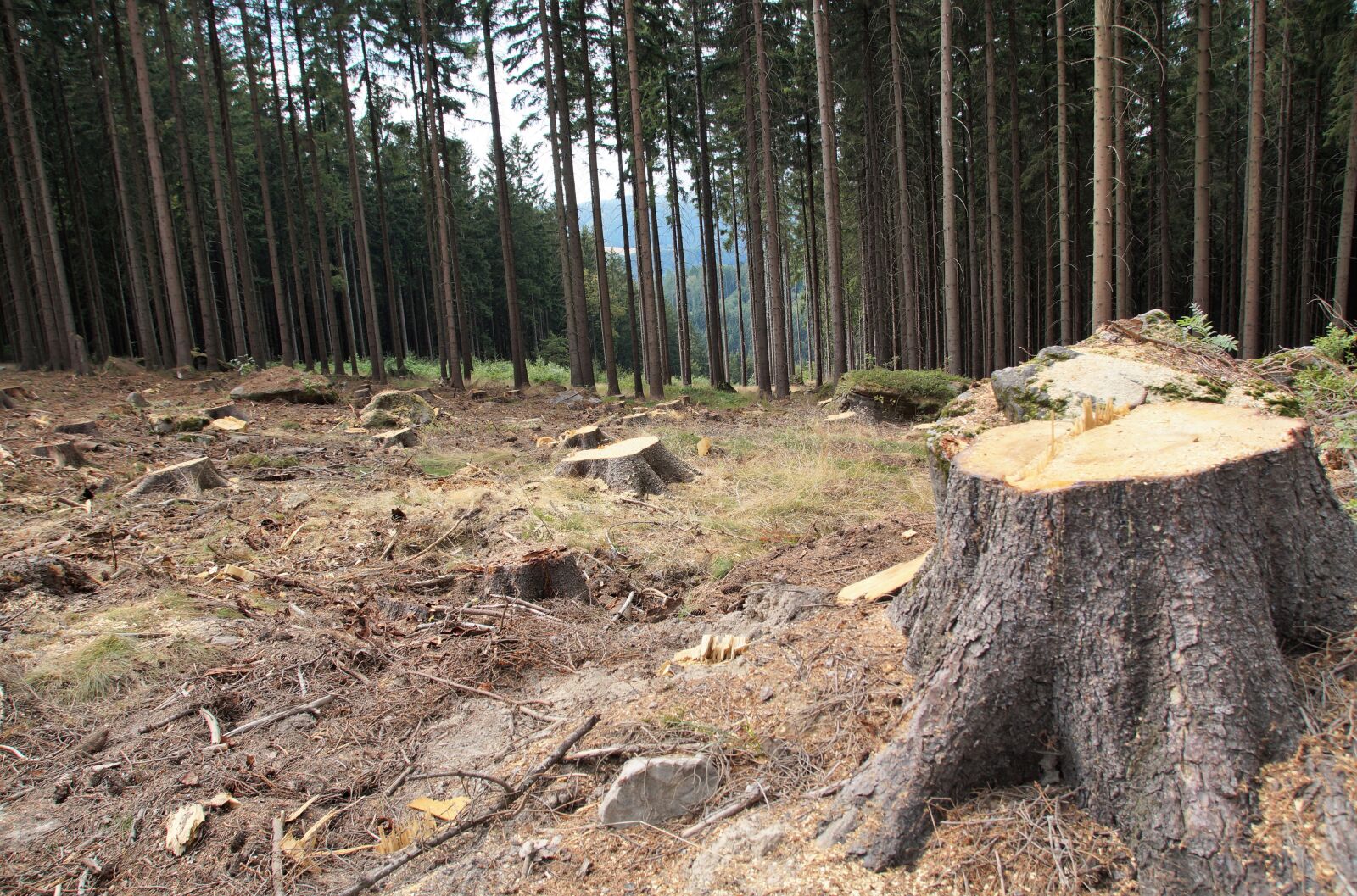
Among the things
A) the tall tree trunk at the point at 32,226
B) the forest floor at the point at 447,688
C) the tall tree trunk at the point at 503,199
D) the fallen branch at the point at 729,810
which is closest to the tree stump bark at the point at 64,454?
the forest floor at the point at 447,688

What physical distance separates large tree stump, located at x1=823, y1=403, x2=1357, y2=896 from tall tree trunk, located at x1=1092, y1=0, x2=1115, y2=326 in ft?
28.3

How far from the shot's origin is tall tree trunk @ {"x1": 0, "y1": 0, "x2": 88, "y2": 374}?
16.3 meters

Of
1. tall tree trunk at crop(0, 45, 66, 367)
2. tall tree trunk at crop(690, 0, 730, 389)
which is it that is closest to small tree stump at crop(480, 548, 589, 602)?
tall tree trunk at crop(690, 0, 730, 389)

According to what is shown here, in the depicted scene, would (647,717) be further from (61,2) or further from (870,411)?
(61,2)

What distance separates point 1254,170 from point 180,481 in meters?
16.7

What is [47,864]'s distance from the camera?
269 cm

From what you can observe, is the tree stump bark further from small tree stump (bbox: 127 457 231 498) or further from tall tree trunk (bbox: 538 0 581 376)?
tall tree trunk (bbox: 538 0 581 376)

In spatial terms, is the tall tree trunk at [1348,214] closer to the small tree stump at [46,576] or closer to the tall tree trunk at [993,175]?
the tall tree trunk at [993,175]

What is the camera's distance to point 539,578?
17.1 ft

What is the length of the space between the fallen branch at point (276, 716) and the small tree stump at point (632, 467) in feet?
13.5

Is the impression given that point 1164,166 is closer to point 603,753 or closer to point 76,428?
point 603,753

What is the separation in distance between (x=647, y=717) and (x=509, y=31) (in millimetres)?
20590

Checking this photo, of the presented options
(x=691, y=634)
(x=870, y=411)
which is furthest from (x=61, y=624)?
(x=870, y=411)

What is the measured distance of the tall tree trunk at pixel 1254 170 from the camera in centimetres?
1161
